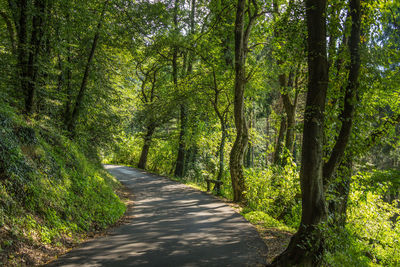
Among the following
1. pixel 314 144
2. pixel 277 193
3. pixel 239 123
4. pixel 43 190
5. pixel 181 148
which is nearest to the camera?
pixel 314 144

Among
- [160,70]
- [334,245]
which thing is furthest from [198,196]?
[160,70]

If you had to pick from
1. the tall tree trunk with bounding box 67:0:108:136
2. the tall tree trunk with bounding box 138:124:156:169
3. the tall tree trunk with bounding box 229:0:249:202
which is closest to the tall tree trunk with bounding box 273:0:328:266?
the tall tree trunk with bounding box 229:0:249:202

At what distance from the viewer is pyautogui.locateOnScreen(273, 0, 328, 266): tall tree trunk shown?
207 inches

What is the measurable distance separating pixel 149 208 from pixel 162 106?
8.04 metres

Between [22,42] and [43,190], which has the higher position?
[22,42]

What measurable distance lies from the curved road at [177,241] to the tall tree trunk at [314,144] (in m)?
1.02

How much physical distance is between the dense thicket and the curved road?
1148 millimetres

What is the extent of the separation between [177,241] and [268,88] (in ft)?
46.6

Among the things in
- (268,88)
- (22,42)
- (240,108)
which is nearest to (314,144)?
(240,108)

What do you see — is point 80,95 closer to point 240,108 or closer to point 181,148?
point 240,108

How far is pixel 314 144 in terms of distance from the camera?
5262mm

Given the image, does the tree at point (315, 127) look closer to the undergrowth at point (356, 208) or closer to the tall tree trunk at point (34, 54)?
the undergrowth at point (356, 208)

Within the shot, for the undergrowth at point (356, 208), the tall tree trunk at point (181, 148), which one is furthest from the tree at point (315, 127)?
the tall tree trunk at point (181, 148)

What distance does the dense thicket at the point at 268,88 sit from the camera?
5367 millimetres
